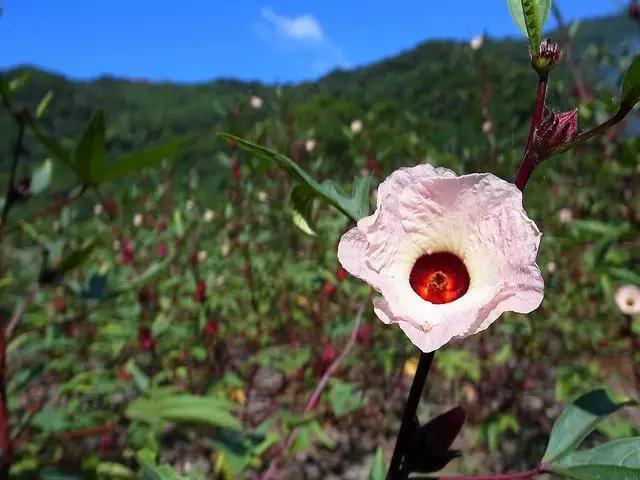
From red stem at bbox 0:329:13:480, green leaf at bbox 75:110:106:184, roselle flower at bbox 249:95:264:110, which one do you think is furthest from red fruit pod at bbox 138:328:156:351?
roselle flower at bbox 249:95:264:110

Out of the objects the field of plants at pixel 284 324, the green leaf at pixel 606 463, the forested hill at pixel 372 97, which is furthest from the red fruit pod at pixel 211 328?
the green leaf at pixel 606 463

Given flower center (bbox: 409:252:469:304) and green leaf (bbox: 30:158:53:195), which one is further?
green leaf (bbox: 30:158:53:195)

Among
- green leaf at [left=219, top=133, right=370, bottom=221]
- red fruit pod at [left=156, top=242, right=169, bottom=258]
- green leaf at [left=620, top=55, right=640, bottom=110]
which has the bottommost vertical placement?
green leaf at [left=219, top=133, right=370, bottom=221]

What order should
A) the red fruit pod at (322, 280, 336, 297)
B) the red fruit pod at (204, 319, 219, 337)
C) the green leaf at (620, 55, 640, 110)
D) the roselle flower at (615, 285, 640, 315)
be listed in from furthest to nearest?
1. the red fruit pod at (322, 280, 336, 297)
2. the roselle flower at (615, 285, 640, 315)
3. the red fruit pod at (204, 319, 219, 337)
4. the green leaf at (620, 55, 640, 110)

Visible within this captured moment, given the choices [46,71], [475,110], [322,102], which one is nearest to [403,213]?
[475,110]

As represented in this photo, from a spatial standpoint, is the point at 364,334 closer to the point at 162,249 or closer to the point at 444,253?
the point at 162,249

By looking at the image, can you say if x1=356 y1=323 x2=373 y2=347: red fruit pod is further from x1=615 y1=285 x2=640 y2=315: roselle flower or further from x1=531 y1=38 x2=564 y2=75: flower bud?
x1=531 y1=38 x2=564 y2=75: flower bud
